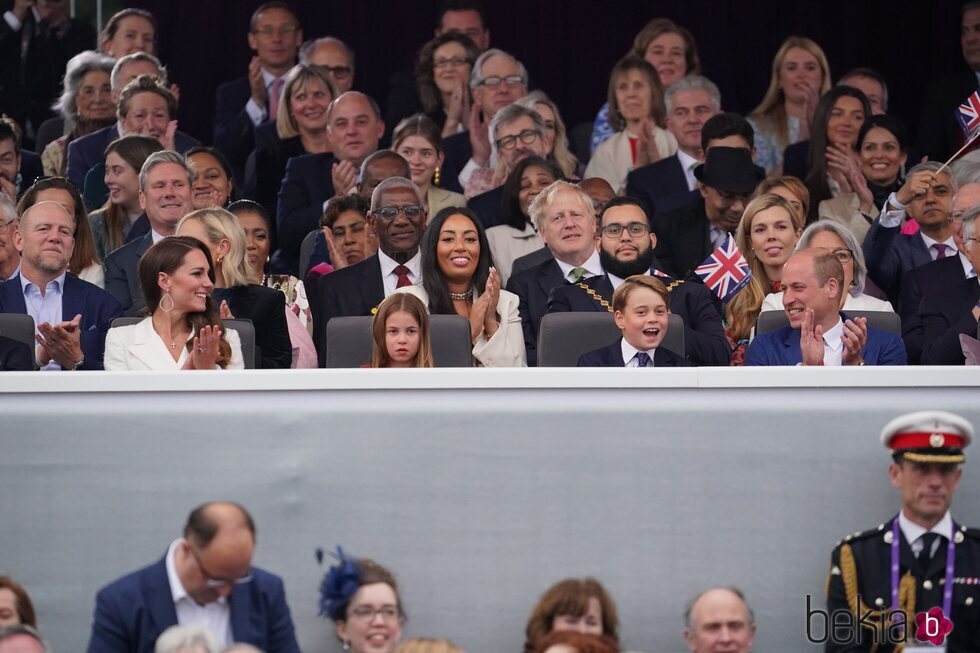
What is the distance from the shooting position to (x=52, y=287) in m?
7.36

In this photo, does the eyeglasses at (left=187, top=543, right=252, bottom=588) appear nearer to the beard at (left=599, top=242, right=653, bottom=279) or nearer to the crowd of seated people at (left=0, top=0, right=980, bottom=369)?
the crowd of seated people at (left=0, top=0, right=980, bottom=369)

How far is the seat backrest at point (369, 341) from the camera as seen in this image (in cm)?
707

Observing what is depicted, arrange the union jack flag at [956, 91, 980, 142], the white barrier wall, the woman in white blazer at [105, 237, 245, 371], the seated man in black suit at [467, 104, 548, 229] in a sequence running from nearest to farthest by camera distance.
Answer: the white barrier wall
the woman in white blazer at [105, 237, 245, 371]
the union jack flag at [956, 91, 980, 142]
the seated man in black suit at [467, 104, 548, 229]

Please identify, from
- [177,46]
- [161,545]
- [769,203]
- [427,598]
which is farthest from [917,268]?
[177,46]

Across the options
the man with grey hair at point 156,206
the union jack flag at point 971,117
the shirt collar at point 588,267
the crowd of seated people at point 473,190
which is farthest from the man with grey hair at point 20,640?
the union jack flag at point 971,117

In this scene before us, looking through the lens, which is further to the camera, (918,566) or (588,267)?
(588,267)

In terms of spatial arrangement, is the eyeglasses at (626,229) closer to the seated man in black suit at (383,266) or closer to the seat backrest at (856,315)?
the seat backrest at (856,315)

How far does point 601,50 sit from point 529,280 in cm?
475

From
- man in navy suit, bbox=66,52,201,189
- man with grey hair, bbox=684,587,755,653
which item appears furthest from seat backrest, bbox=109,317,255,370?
man in navy suit, bbox=66,52,201,189

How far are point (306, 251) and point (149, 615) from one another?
3639 millimetres

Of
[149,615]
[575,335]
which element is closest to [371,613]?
[149,615]

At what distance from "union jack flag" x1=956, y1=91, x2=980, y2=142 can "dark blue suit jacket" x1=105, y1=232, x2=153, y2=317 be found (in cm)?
381

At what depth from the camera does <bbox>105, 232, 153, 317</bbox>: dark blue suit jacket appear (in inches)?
306

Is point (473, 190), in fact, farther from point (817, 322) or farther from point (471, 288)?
point (817, 322)
